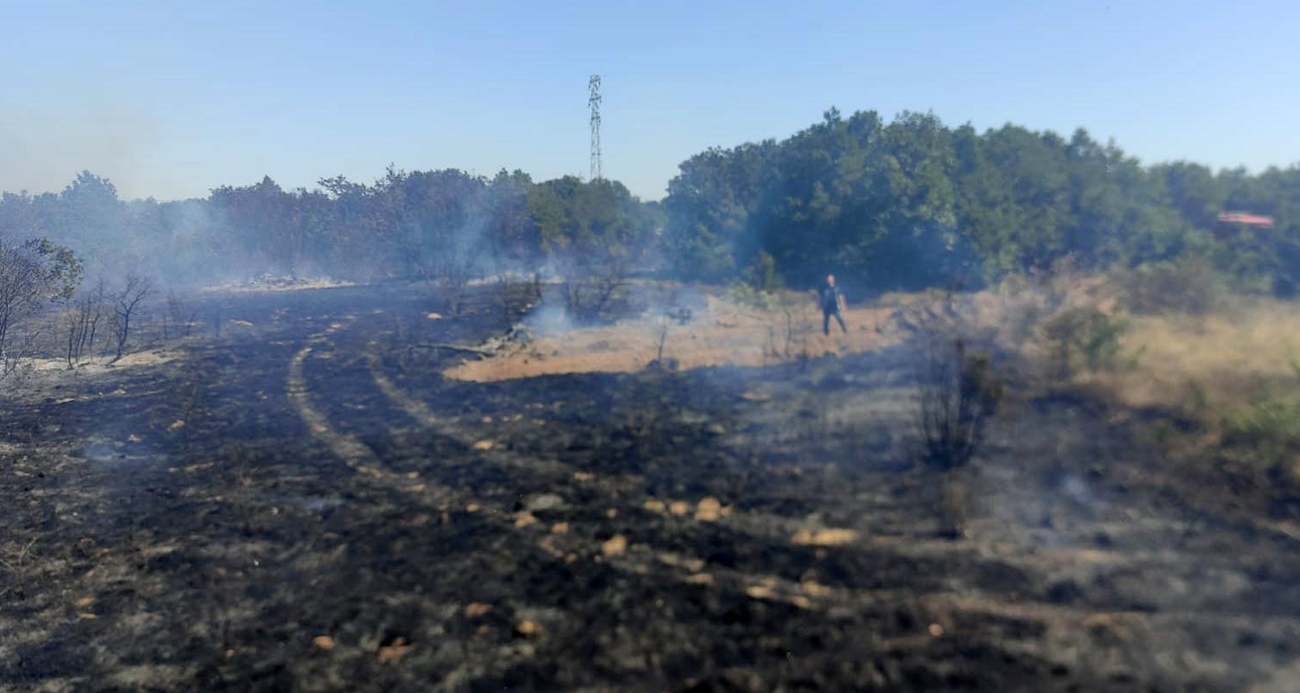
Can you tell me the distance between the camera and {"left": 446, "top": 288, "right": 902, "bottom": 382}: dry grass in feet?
→ 55.9

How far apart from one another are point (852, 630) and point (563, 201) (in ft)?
135

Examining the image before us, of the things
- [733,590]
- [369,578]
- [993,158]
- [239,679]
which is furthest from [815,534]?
[993,158]

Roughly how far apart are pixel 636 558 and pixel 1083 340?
977cm

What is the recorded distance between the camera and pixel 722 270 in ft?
104

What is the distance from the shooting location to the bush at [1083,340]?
37.6ft

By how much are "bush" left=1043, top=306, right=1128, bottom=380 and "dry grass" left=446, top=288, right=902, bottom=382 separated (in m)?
4.95

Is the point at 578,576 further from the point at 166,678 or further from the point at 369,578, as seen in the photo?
the point at 166,678

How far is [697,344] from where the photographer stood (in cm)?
1905

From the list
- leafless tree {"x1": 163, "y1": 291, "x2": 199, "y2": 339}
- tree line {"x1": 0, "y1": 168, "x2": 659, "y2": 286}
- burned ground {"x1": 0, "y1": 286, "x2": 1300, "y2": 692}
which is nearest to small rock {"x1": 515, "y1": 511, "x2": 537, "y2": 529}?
burned ground {"x1": 0, "y1": 286, "x2": 1300, "y2": 692}

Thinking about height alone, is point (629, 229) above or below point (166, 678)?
above

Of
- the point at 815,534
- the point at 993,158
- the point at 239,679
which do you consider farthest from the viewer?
the point at 993,158

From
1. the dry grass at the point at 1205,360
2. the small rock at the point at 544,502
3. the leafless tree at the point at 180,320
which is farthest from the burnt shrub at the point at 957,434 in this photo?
the leafless tree at the point at 180,320

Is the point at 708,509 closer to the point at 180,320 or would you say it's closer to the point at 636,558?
the point at 636,558

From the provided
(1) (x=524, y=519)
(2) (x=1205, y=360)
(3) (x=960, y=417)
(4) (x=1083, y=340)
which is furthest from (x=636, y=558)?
(2) (x=1205, y=360)
